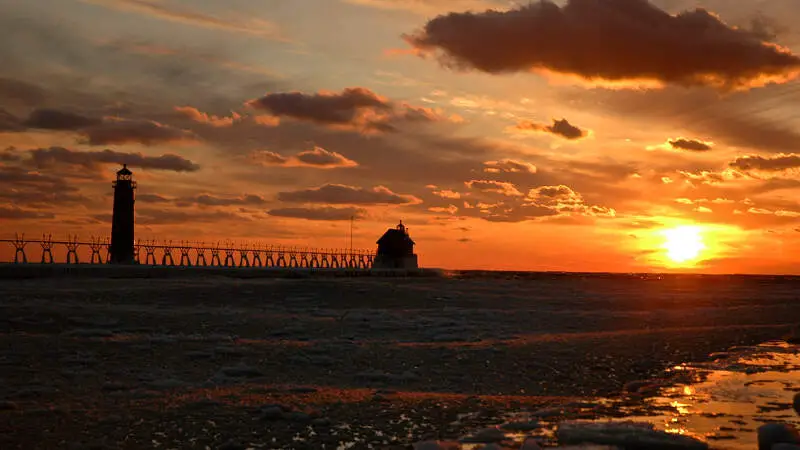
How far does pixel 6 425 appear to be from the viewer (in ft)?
33.1

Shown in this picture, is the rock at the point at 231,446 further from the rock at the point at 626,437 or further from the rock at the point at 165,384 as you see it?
the rock at the point at 626,437

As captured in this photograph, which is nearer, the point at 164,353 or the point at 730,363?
the point at 164,353

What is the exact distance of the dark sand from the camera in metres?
10.4

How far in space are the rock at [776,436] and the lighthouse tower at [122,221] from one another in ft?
235

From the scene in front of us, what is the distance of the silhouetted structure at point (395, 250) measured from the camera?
10238cm

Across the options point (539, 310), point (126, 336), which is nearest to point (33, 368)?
point (126, 336)

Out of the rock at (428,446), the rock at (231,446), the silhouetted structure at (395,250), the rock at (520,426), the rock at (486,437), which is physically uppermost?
the silhouetted structure at (395,250)

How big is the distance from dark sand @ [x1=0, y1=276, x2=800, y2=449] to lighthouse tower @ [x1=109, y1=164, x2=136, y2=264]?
156ft

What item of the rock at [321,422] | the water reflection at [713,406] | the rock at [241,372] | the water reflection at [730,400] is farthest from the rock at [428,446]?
the rock at [241,372]

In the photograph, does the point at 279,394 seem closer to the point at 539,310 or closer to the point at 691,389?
the point at 691,389

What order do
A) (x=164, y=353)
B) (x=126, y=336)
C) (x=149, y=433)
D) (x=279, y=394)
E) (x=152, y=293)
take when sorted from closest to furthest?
(x=149, y=433) < (x=279, y=394) < (x=164, y=353) < (x=126, y=336) < (x=152, y=293)

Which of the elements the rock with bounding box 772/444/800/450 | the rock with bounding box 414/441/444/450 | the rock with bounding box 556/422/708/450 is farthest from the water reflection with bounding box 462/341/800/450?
the rock with bounding box 414/441/444/450

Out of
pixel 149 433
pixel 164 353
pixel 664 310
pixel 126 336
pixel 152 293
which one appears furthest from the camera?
pixel 664 310

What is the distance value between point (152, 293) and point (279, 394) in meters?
16.9
